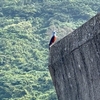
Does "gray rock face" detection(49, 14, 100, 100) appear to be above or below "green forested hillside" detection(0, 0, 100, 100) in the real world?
above

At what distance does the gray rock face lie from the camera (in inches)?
159

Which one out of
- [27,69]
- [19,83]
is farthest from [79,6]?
[19,83]

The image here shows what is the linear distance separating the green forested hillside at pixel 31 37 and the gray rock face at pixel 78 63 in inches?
1538

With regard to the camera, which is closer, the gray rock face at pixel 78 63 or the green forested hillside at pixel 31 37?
the gray rock face at pixel 78 63

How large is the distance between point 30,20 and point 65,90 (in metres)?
73.2

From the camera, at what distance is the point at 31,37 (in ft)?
232

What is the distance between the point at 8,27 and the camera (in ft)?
243

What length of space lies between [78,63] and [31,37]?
2622 inches

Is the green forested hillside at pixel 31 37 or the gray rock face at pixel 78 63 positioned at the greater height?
the gray rock face at pixel 78 63

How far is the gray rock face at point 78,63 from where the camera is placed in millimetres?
4039

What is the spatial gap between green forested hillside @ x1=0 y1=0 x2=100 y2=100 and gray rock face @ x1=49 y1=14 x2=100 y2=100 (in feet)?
128

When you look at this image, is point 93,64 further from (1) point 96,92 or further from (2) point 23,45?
(2) point 23,45

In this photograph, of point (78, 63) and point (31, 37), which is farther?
point (31, 37)

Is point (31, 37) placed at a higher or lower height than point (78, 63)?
lower
